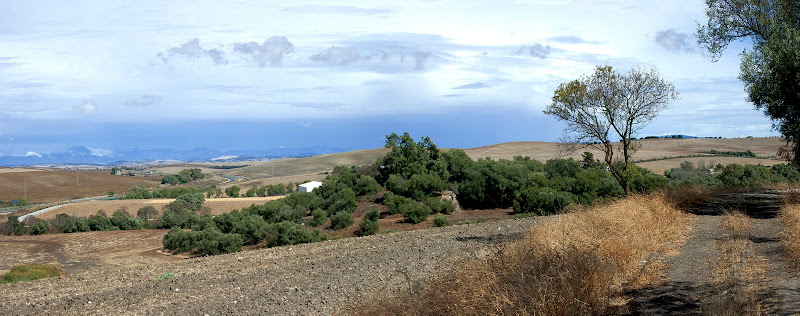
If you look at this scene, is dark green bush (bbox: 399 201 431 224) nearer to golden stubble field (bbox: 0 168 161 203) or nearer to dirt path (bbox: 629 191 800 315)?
dirt path (bbox: 629 191 800 315)

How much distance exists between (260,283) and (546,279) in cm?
663

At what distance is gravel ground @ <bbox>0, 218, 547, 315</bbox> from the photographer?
9830mm

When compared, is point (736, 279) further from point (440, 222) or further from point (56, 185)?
point (56, 185)

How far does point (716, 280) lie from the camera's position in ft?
23.2

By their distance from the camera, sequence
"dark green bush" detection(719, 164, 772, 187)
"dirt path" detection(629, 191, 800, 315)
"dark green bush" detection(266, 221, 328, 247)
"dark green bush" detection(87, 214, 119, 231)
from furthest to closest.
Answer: "dark green bush" detection(87, 214, 119, 231)
"dark green bush" detection(719, 164, 772, 187)
"dark green bush" detection(266, 221, 328, 247)
"dirt path" detection(629, 191, 800, 315)

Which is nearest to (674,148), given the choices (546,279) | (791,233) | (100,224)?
(100,224)

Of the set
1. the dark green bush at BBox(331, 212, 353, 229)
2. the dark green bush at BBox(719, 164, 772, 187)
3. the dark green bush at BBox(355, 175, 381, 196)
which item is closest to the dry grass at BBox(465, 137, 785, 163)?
the dark green bush at BBox(719, 164, 772, 187)

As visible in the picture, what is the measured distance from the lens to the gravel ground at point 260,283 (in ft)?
32.2

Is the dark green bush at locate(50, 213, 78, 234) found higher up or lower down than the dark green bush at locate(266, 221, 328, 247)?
lower down

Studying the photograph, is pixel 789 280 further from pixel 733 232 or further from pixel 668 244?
pixel 733 232

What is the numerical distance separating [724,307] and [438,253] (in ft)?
27.4

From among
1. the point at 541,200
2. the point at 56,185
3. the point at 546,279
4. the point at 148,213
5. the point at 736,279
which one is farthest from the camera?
the point at 56,185

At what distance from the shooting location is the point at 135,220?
4850cm

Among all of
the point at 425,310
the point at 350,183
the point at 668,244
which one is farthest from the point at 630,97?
the point at 350,183
